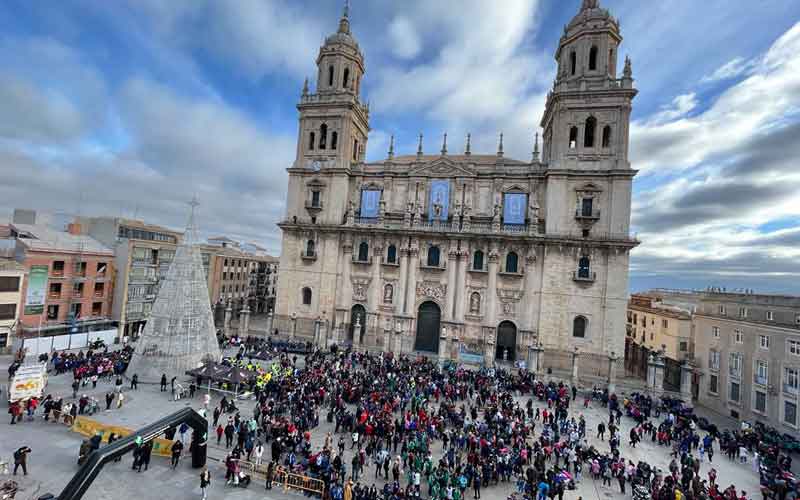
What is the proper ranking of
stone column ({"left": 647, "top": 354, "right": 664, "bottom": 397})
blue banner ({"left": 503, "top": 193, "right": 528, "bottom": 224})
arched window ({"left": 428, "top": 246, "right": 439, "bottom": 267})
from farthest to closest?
arched window ({"left": 428, "top": 246, "right": 439, "bottom": 267}) < blue banner ({"left": 503, "top": 193, "right": 528, "bottom": 224}) < stone column ({"left": 647, "top": 354, "right": 664, "bottom": 397})

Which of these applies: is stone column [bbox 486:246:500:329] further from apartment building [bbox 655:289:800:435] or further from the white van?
the white van

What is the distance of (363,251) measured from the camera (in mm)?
37781

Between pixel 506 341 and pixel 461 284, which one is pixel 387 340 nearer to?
pixel 461 284

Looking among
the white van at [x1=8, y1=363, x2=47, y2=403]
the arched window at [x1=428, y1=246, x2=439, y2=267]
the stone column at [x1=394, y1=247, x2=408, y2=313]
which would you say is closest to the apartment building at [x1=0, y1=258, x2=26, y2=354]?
the white van at [x1=8, y1=363, x2=47, y2=403]

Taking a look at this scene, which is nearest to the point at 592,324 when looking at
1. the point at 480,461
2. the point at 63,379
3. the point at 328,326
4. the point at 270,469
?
the point at 480,461

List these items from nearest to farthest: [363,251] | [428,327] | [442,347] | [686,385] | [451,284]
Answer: [686,385]
[442,347]
[451,284]
[428,327]
[363,251]

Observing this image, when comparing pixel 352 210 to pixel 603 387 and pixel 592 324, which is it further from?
pixel 603 387

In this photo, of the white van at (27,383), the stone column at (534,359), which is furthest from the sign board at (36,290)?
the stone column at (534,359)

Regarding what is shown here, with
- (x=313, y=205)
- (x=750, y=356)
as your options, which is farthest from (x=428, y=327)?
(x=750, y=356)

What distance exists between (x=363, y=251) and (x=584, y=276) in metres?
20.4

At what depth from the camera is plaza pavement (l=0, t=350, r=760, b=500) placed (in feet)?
41.5

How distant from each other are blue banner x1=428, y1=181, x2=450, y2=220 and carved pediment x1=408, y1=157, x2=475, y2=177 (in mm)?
904

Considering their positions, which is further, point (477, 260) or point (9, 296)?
point (477, 260)

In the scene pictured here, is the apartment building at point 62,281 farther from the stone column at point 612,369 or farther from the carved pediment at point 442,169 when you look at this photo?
the stone column at point 612,369
